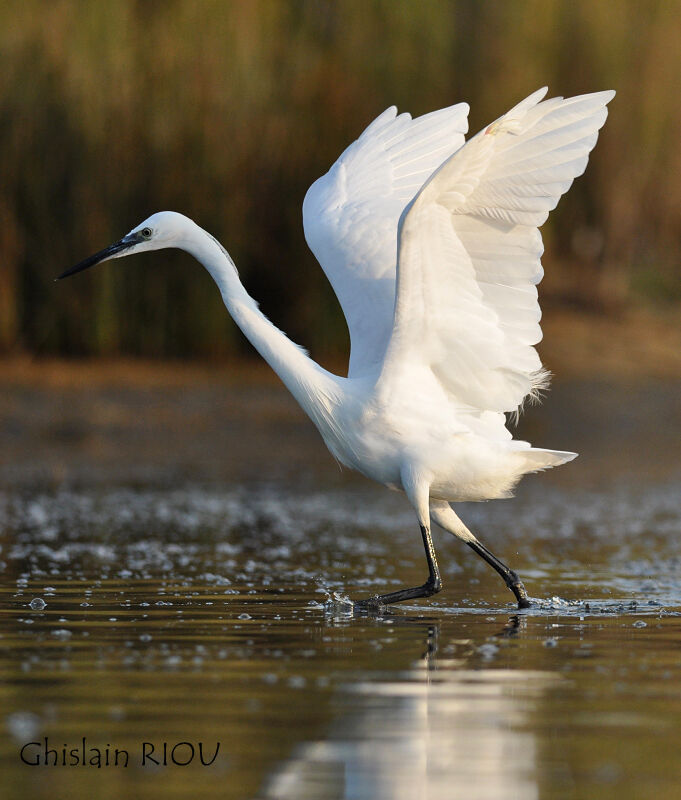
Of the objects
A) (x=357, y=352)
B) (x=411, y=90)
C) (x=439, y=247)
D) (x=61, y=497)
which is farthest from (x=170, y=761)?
(x=411, y=90)

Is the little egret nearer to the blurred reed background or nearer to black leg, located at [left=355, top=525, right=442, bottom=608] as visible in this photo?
black leg, located at [left=355, top=525, right=442, bottom=608]

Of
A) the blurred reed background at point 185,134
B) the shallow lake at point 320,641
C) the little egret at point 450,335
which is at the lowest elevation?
the shallow lake at point 320,641

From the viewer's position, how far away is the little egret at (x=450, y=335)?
745 cm

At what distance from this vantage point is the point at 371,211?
929cm

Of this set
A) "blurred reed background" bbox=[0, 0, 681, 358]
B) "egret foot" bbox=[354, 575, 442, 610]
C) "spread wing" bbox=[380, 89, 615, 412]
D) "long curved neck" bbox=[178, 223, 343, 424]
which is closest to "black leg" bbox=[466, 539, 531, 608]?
"egret foot" bbox=[354, 575, 442, 610]

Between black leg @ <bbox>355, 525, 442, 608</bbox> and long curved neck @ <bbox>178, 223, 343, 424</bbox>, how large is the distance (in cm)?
83

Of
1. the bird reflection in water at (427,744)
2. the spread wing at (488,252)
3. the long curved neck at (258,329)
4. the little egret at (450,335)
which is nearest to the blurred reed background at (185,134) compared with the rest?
the long curved neck at (258,329)

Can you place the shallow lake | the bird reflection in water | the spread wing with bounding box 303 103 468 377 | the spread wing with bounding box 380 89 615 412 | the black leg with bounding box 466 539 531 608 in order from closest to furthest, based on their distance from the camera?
the bird reflection in water, the shallow lake, the spread wing with bounding box 380 89 615 412, the black leg with bounding box 466 539 531 608, the spread wing with bounding box 303 103 468 377

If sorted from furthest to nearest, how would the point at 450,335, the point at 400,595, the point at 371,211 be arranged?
the point at 371,211 → the point at 450,335 → the point at 400,595

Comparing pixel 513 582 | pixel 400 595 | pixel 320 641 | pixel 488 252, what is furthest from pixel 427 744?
pixel 488 252

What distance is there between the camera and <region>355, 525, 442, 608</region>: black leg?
25.2 ft

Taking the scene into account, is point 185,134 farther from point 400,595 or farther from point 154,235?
point 400,595

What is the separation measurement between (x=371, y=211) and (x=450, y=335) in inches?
62.1

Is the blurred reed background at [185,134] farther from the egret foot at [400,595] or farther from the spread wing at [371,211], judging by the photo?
the egret foot at [400,595]
